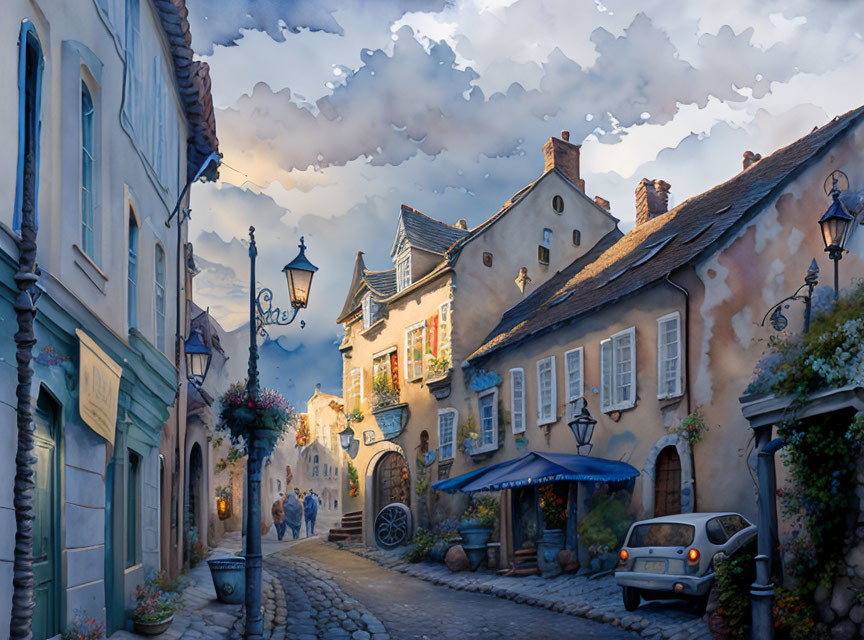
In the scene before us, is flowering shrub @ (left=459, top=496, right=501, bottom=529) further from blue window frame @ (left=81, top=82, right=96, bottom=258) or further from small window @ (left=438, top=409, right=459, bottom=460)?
blue window frame @ (left=81, top=82, right=96, bottom=258)

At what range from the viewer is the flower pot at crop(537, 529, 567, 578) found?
1692 centimetres

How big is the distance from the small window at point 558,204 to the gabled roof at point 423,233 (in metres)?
3.74

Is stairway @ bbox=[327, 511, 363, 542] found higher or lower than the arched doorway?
lower

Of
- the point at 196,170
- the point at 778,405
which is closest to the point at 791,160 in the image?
the point at 778,405

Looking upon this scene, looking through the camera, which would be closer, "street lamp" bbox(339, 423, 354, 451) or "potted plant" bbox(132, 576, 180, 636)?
"potted plant" bbox(132, 576, 180, 636)

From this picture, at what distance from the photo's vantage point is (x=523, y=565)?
18062 millimetres

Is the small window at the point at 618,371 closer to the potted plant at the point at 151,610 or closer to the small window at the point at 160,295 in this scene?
the small window at the point at 160,295

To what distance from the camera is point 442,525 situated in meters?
→ 23.0

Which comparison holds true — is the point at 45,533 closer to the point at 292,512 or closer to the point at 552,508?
the point at 552,508

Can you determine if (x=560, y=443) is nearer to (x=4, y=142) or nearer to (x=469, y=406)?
(x=469, y=406)

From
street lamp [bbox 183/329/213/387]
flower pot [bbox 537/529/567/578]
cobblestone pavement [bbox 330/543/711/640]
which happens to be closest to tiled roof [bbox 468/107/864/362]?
flower pot [bbox 537/529/567/578]

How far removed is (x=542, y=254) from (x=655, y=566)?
15.7 metres

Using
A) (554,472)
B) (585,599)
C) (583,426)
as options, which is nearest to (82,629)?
(585,599)

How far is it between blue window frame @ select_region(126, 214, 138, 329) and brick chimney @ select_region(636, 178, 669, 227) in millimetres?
16995
